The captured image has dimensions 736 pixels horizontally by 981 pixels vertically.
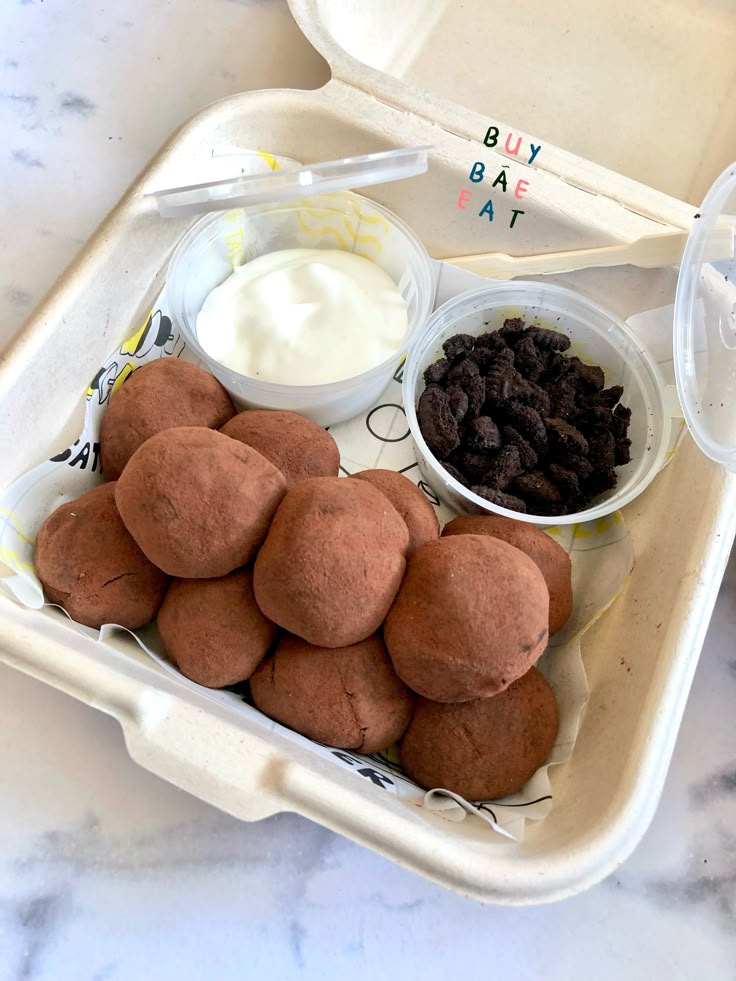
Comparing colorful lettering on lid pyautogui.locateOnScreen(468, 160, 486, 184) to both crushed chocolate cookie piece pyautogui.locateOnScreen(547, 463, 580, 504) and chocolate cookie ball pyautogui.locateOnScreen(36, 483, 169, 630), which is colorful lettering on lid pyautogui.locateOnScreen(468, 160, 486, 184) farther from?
chocolate cookie ball pyautogui.locateOnScreen(36, 483, 169, 630)

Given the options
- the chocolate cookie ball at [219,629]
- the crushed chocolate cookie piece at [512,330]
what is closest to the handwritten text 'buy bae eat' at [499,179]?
the crushed chocolate cookie piece at [512,330]

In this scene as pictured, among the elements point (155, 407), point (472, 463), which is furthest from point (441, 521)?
point (155, 407)

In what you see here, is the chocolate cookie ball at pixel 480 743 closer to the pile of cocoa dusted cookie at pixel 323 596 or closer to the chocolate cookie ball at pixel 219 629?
the pile of cocoa dusted cookie at pixel 323 596

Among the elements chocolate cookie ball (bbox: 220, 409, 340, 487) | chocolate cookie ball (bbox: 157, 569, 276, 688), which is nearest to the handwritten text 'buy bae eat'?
chocolate cookie ball (bbox: 220, 409, 340, 487)

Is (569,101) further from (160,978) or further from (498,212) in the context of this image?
(160,978)

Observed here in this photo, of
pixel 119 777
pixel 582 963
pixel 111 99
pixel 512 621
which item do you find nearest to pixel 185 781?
pixel 119 777

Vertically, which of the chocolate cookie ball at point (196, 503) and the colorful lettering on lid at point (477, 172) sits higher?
the colorful lettering on lid at point (477, 172)
